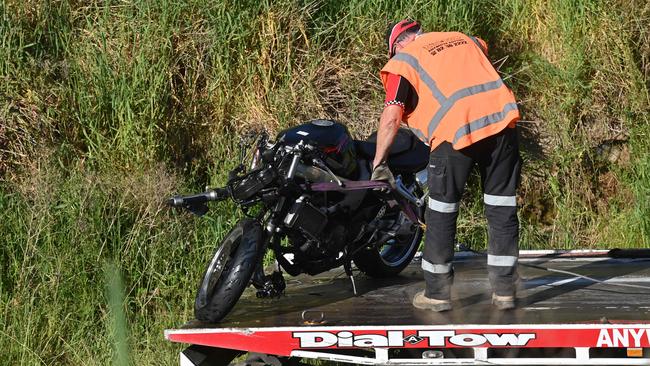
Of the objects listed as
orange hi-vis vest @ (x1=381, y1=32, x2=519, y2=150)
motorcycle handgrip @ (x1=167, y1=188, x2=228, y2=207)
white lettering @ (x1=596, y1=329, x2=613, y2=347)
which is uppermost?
orange hi-vis vest @ (x1=381, y1=32, x2=519, y2=150)

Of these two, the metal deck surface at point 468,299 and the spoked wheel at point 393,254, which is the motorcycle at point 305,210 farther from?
the metal deck surface at point 468,299

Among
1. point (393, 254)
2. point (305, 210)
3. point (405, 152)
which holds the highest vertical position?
point (405, 152)

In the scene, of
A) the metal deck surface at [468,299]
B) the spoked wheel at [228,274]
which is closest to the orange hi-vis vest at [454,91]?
the metal deck surface at [468,299]

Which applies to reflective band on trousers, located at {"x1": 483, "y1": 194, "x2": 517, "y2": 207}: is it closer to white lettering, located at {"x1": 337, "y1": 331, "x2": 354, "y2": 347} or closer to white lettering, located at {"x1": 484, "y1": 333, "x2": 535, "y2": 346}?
white lettering, located at {"x1": 484, "y1": 333, "x2": 535, "y2": 346}

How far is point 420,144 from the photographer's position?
738 centimetres

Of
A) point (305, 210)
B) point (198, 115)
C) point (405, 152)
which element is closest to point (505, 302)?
point (305, 210)

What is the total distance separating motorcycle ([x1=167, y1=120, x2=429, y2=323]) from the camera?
20.0ft

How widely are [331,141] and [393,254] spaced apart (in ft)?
4.10

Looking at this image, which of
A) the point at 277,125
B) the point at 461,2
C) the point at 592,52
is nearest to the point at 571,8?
the point at 592,52

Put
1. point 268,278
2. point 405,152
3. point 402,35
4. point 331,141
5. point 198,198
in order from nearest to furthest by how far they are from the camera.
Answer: point 198,198, point 402,35, point 268,278, point 331,141, point 405,152

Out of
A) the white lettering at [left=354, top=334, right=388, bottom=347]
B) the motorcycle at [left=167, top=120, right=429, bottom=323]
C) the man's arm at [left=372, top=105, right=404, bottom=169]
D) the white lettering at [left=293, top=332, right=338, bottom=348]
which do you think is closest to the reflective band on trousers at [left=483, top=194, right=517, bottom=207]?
the man's arm at [left=372, top=105, right=404, bottom=169]

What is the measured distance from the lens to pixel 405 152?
23.9 ft

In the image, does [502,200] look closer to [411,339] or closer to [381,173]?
[381,173]

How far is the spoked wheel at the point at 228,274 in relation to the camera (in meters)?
6.00
